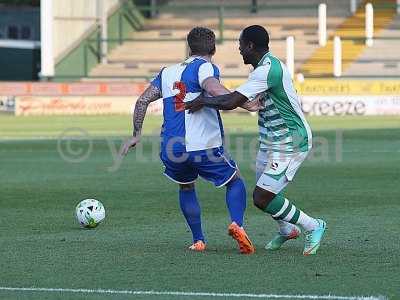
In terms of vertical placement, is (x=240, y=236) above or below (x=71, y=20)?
below

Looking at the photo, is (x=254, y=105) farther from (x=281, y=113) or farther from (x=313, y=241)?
(x=313, y=241)

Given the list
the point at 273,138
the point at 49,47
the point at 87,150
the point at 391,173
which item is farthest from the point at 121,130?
the point at 273,138

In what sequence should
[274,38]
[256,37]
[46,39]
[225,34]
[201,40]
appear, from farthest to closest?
[225,34]
[274,38]
[46,39]
[201,40]
[256,37]

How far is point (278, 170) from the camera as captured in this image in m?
9.89

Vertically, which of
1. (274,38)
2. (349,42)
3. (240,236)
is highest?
(274,38)

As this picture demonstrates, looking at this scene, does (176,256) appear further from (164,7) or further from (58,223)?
(164,7)

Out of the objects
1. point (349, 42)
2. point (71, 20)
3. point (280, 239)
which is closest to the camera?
point (280, 239)

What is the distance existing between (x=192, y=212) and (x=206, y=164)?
0.47 m

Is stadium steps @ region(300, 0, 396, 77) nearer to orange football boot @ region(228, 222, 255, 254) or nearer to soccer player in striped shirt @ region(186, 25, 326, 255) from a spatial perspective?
soccer player in striped shirt @ region(186, 25, 326, 255)

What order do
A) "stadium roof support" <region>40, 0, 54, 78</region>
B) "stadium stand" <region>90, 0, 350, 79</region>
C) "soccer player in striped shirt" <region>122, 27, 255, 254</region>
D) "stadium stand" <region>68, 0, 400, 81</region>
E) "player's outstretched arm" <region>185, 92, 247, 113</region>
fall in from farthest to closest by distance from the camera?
"stadium stand" <region>90, 0, 350, 79</region>
"stadium roof support" <region>40, 0, 54, 78</region>
"stadium stand" <region>68, 0, 400, 81</region>
"soccer player in striped shirt" <region>122, 27, 255, 254</region>
"player's outstretched arm" <region>185, 92, 247, 113</region>

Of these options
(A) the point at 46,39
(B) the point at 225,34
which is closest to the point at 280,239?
(A) the point at 46,39

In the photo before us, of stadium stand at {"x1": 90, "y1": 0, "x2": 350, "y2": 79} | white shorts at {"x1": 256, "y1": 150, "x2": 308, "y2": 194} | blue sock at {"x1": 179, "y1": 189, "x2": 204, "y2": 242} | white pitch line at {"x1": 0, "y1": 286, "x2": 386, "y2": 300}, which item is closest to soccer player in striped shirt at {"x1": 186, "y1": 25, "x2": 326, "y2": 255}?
white shorts at {"x1": 256, "y1": 150, "x2": 308, "y2": 194}

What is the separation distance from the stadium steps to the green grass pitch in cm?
2388

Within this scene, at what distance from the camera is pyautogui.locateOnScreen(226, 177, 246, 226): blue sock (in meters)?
10.1
